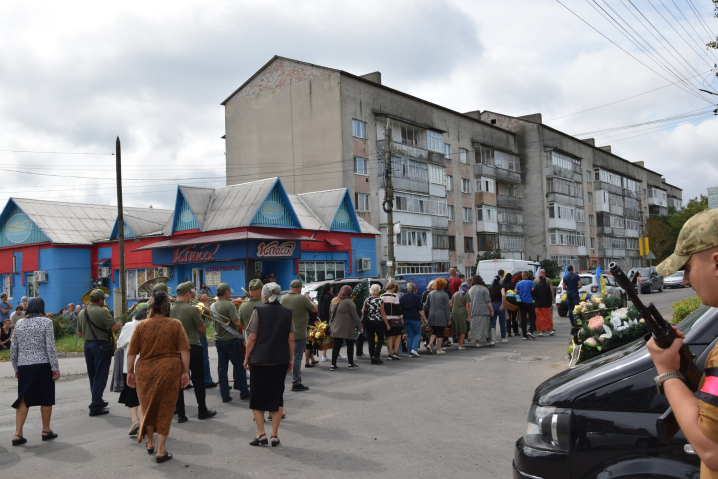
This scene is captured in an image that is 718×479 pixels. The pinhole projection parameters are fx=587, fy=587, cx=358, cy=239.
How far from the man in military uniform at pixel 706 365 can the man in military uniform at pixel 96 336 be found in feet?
25.7

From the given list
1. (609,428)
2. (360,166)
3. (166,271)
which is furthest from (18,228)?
(609,428)

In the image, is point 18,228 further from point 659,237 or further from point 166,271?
point 659,237

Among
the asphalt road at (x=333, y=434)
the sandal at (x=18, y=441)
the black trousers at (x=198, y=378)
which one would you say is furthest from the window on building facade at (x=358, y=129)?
the sandal at (x=18, y=441)

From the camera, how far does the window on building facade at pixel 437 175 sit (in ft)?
151

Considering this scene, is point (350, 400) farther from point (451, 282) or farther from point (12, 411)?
point (451, 282)

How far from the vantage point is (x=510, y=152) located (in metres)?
58.2

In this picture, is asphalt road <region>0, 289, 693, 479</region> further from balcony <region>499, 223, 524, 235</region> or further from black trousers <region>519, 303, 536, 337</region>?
balcony <region>499, 223, 524, 235</region>

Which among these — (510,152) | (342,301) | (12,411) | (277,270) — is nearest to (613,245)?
(510,152)

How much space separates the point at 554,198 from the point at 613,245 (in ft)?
66.4

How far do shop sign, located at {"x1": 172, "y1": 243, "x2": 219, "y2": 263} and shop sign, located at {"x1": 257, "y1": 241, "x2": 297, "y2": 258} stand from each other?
92.2 inches

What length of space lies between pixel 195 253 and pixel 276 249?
14.2 feet

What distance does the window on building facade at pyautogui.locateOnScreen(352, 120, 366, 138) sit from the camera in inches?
1587

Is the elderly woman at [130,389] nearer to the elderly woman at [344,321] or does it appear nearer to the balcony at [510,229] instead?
the elderly woman at [344,321]

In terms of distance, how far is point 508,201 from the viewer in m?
57.0
